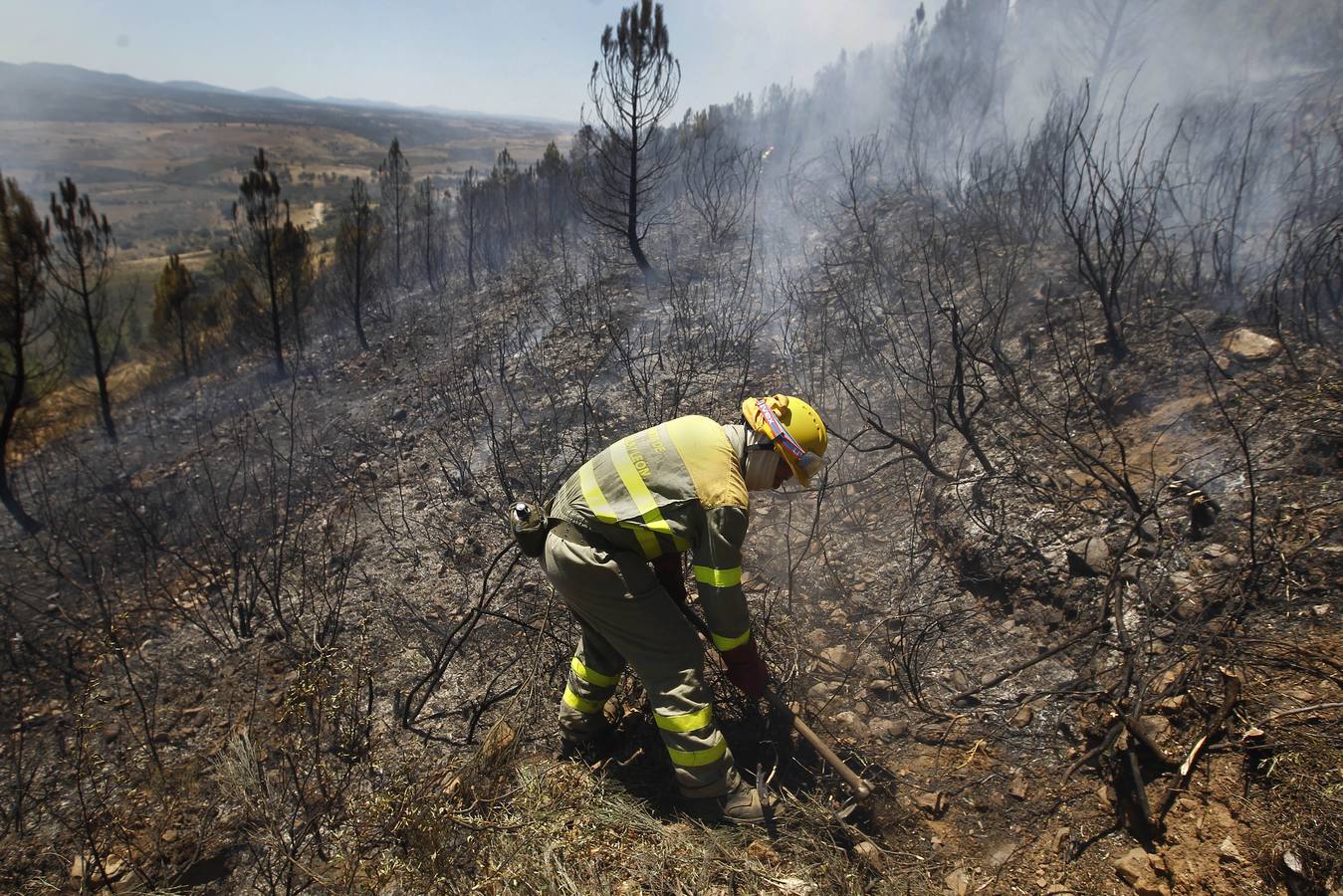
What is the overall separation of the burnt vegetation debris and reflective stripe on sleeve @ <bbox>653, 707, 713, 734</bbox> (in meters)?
0.35

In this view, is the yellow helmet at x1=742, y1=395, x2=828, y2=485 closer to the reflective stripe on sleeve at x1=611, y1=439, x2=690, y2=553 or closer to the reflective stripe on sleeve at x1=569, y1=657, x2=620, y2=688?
the reflective stripe on sleeve at x1=611, y1=439, x2=690, y2=553

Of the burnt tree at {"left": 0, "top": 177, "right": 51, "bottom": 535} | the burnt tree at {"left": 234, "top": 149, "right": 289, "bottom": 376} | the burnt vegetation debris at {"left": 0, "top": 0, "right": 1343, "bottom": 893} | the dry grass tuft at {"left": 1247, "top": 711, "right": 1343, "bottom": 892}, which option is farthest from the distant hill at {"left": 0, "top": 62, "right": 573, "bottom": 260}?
the dry grass tuft at {"left": 1247, "top": 711, "right": 1343, "bottom": 892}

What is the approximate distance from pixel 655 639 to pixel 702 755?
43 centimetres

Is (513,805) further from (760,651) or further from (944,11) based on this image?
(944,11)

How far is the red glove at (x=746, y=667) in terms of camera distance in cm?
229

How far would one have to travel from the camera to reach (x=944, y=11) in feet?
52.8

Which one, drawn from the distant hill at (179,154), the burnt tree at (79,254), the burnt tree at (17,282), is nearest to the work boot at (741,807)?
the burnt tree at (17,282)

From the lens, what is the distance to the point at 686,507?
220cm

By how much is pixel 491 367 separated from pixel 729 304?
291 centimetres

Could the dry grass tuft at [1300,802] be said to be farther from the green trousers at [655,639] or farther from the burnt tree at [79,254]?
the burnt tree at [79,254]

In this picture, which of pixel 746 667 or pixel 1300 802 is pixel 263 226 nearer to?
pixel 746 667

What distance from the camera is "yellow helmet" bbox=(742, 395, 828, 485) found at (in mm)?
2250

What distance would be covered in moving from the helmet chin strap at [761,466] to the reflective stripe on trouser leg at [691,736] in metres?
0.75

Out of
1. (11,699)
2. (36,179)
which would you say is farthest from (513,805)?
(36,179)
